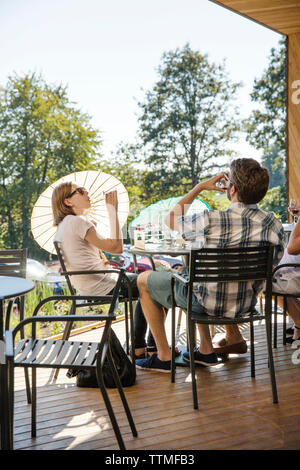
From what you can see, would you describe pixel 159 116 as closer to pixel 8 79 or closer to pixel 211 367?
pixel 8 79

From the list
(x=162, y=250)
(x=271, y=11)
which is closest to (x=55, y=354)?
(x=162, y=250)

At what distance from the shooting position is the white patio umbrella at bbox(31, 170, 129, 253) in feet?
10.4

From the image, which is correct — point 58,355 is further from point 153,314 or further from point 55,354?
point 153,314

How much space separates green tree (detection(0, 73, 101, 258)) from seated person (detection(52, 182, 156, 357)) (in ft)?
51.8

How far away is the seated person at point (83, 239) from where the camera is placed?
2.69 meters

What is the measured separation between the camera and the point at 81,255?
2.72 meters

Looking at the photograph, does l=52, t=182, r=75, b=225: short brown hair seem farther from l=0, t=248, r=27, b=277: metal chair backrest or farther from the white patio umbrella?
l=0, t=248, r=27, b=277: metal chair backrest

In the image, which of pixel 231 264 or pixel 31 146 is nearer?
pixel 231 264

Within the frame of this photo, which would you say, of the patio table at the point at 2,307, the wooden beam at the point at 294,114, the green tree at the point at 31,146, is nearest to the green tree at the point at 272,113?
the green tree at the point at 31,146

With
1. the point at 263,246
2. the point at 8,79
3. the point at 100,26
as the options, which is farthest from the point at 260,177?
the point at 100,26

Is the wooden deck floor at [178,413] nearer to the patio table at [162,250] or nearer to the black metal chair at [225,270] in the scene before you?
the black metal chair at [225,270]

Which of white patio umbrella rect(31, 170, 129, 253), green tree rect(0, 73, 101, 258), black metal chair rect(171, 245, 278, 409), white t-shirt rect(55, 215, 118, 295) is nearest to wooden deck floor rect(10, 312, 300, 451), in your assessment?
black metal chair rect(171, 245, 278, 409)

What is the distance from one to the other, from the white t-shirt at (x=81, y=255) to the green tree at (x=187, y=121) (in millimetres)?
16220

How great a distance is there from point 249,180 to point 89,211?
1478 mm
